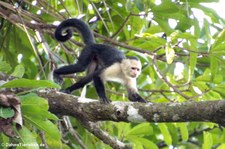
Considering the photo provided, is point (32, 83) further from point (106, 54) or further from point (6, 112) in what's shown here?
point (106, 54)

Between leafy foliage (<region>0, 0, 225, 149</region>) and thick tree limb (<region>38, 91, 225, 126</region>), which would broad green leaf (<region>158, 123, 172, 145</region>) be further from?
thick tree limb (<region>38, 91, 225, 126</region>)

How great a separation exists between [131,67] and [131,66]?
0.04 feet

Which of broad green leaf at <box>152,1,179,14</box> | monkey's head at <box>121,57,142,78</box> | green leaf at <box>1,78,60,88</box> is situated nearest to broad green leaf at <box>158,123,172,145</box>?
monkey's head at <box>121,57,142,78</box>

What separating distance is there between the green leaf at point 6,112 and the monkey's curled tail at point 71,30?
1347 millimetres

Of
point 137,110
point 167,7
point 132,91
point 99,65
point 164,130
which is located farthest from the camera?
point 99,65

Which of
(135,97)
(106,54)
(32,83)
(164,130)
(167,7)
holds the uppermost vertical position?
(167,7)

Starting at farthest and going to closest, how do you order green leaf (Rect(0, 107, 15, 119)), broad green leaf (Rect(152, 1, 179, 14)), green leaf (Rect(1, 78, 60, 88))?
broad green leaf (Rect(152, 1, 179, 14)) < green leaf (Rect(1, 78, 60, 88)) < green leaf (Rect(0, 107, 15, 119))

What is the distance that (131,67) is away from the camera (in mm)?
3357

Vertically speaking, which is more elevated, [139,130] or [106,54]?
[106,54]

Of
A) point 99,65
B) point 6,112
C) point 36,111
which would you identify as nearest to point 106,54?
point 99,65

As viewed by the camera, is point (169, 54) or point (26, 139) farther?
point (169, 54)

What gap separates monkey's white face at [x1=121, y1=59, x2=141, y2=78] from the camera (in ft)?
11.0

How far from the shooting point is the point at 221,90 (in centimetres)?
310

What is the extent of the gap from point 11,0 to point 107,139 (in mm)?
1286
